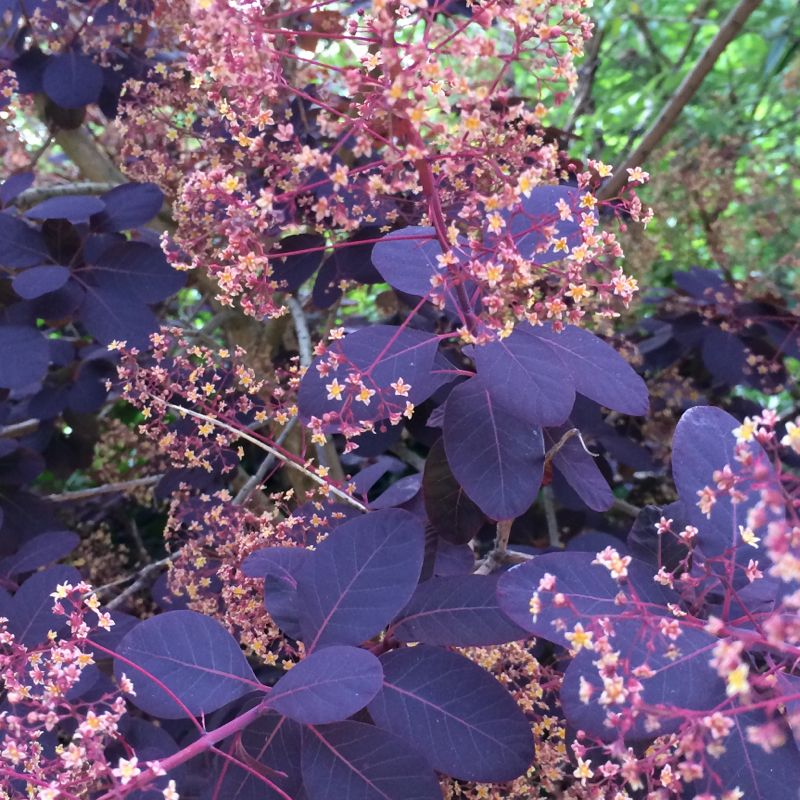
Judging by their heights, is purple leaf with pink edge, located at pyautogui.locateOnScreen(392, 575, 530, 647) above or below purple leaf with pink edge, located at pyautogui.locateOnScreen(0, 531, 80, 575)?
above

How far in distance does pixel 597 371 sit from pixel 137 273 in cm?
85

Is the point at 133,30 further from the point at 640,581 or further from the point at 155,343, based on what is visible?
the point at 640,581

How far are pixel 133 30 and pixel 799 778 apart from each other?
191 centimetres

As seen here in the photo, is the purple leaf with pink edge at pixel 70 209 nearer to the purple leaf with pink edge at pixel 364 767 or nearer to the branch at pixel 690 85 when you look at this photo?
the purple leaf with pink edge at pixel 364 767

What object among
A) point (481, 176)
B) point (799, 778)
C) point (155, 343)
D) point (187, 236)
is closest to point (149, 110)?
point (187, 236)

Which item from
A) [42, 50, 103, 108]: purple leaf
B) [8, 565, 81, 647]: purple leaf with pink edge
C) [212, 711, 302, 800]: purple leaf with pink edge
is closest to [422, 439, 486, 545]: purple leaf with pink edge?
[212, 711, 302, 800]: purple leaf with pink edge

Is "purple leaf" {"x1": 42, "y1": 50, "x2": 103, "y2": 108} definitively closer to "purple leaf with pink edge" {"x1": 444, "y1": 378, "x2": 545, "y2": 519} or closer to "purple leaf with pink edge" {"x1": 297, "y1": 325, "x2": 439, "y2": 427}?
"purple leaf with pink edge" {"x1": 297, "y1": 325, "x2": 439, "y2": 427}

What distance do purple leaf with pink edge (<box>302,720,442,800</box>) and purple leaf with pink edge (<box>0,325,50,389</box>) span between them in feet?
2.60

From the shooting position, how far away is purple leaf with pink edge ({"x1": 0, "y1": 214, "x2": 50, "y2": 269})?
1141mm

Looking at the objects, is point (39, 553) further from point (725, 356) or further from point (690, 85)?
point (690, 85)

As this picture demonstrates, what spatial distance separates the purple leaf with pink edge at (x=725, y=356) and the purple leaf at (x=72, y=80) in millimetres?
1509

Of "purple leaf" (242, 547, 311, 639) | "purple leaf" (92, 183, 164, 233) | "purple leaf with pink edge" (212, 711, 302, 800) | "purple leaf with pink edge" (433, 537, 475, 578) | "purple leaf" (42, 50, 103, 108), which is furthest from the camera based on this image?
"purple leaf" (42, 50, 103, 108)

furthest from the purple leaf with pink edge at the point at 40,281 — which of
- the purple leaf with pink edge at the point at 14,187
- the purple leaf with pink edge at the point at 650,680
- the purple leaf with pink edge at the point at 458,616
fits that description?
the purple leaf with pink edge at the point at 650,680

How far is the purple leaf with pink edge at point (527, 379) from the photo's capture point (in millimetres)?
684
